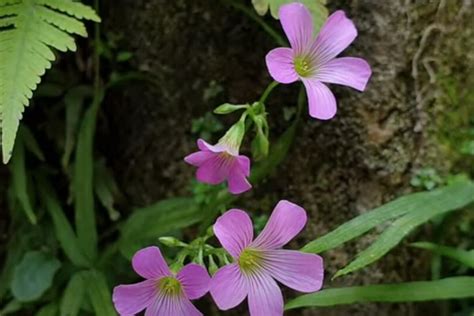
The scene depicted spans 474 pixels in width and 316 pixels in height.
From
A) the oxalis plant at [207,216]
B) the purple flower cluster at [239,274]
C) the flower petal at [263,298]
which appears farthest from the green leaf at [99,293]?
the flower petal at [263,298]

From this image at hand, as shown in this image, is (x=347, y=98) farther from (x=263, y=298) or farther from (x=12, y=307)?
(x=12, y=307)

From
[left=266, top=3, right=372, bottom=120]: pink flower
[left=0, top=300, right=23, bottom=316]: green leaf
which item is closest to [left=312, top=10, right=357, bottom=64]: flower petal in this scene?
[left=266, top=3, right=372, bottom=120]: pink flower

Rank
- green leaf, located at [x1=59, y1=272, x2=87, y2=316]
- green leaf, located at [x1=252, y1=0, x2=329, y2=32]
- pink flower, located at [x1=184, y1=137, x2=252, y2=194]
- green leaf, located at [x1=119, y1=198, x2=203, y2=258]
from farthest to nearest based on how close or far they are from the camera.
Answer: green leaf, located at [x1=119, y1=198, x2=203, y2=258], green leaf, located at [x1=59, y1=272, x2=87, y2=316], green leaf, located at [x1=252, y1=0, x2=329, y2=32], pink flower, located at [x1=184, y1=137, x2=252, y2=194]

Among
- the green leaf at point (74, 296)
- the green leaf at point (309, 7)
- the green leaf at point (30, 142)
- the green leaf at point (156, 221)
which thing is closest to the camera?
the green leaf at point (309, 7)

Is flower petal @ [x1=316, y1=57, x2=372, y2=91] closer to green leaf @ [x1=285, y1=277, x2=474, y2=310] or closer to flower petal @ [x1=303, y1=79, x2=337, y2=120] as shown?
flower petal @ [x1=303, y1=79, x2=337, y2=120]

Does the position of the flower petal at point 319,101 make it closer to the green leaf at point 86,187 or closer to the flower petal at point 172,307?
the flower petal at point 172,307

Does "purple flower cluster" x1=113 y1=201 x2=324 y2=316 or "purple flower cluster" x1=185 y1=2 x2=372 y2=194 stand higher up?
"purple flower cluster" x1=185 y1=2 x2=372 y2=194

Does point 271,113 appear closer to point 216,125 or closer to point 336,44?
point 216,125
